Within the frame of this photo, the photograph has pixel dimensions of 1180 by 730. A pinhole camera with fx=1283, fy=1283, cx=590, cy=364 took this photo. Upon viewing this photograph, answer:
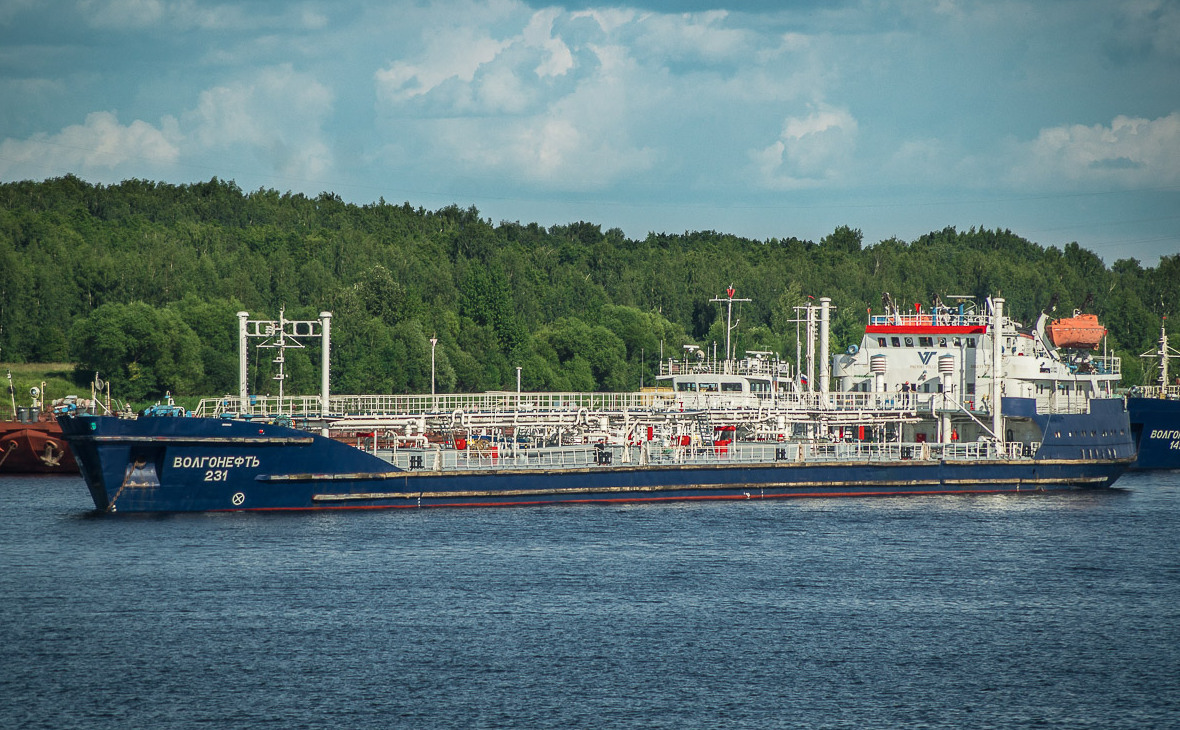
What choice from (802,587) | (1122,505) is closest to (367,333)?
(1122,505)

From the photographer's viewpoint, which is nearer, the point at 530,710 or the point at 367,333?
the point at 530,710

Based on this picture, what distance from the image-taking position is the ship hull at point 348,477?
46500 mm

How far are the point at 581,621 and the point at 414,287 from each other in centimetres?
8414

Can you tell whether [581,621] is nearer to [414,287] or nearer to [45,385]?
[45,385]

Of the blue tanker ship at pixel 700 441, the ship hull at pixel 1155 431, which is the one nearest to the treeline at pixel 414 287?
the ship hull at pixel 1155 431

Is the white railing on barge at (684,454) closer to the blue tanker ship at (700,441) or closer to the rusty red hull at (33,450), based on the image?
the blue tanker ship at (700,441)

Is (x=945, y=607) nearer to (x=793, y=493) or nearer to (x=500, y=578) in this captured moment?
(x=500, y=578)

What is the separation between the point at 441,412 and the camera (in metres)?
57.7

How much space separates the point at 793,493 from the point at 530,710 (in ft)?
99.5

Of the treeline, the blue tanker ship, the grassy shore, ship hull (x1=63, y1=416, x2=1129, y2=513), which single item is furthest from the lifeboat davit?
the grassy shore

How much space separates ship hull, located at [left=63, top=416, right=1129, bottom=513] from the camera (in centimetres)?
4650

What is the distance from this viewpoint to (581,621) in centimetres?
3497

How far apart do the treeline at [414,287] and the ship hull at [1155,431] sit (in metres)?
14.0

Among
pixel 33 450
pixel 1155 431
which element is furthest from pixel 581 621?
pixel 1155 431
